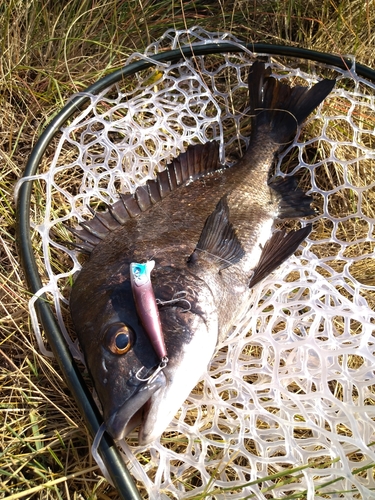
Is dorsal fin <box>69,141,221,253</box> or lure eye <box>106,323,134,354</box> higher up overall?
dorsal fin <box>69,141,221,253</box>

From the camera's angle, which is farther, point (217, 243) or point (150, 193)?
point (150, 193)

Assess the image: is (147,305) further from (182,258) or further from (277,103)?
(277,103)

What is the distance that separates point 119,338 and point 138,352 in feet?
Answer: 0.33

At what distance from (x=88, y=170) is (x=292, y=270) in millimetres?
1358

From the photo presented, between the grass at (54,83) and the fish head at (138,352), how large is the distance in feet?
1.27

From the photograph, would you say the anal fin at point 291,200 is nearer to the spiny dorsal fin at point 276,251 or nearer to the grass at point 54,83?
the spiny dorsal fin at point 276,251

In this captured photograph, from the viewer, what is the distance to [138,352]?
1859 millimetres

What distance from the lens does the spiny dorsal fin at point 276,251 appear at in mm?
2445

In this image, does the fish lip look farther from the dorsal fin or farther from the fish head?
the dorsal fin

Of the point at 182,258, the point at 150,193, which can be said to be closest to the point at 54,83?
the point at 150,193

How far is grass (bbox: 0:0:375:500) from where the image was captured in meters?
2.10

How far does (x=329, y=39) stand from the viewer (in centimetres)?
354

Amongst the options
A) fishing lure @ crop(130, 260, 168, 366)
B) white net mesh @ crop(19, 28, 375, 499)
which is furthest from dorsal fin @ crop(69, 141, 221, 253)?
fishing lure @ crop(130, 260, 168, 366)

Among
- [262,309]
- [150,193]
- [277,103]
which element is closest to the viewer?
[262,309]
